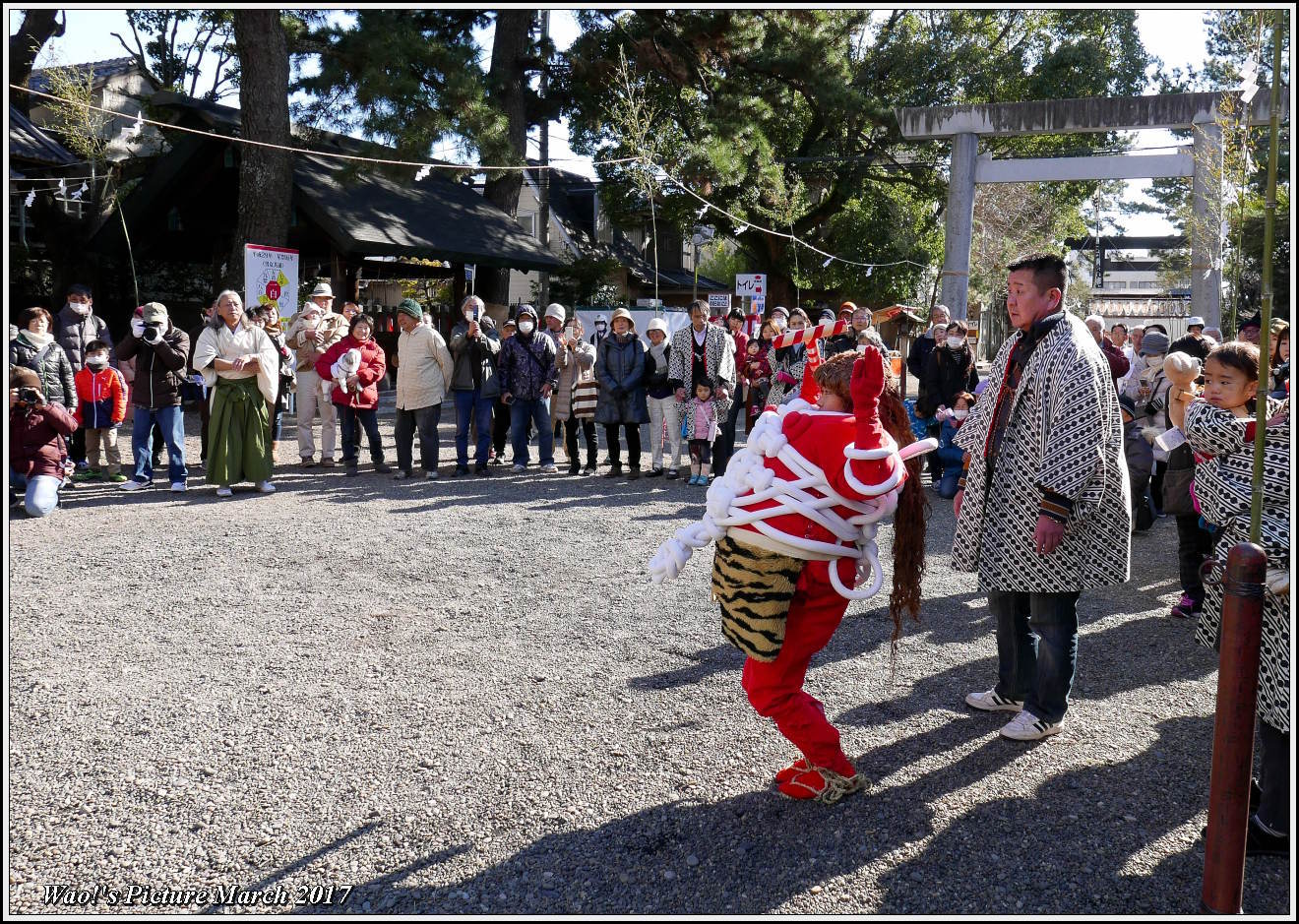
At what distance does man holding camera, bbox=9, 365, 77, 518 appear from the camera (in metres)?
7.59

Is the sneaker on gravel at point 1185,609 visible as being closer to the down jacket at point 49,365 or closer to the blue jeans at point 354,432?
the blue jeans at point 354,432

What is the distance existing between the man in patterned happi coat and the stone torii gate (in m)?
11.4

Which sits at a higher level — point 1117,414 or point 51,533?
point 1117,414

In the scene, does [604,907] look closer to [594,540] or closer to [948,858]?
[948,858]

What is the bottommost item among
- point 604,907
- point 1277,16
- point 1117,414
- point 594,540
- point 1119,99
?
point 604,907

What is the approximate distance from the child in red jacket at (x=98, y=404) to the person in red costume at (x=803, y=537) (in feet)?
25.7

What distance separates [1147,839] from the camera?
10.1ft

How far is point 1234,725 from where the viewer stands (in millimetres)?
2441

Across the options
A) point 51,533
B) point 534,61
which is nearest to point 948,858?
point 51,533

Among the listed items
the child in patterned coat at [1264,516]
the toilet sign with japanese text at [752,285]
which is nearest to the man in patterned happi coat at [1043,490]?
the child in patterned coat at [1264,516]

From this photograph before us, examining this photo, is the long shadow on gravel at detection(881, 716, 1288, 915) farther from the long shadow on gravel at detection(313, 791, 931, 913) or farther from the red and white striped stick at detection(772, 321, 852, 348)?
the red and white striped stick at detection(772, 321, 852, 348)

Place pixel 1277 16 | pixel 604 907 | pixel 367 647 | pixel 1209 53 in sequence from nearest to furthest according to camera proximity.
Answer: pixel 1277 16 → pixel 604 907 → pixel 367 647 → pixel 1209 53

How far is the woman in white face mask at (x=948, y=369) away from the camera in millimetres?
9508

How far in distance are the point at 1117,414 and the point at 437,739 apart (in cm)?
278
